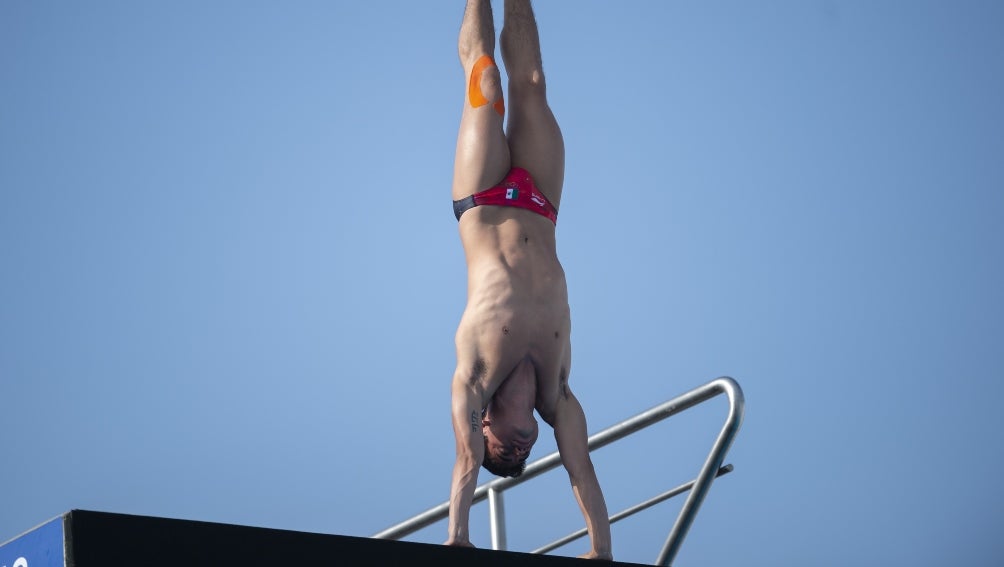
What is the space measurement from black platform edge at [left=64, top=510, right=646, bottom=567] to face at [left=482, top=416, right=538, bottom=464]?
118 centimetres

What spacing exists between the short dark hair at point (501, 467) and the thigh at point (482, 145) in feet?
3.50

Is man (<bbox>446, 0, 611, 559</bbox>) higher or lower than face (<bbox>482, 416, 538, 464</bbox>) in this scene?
higher

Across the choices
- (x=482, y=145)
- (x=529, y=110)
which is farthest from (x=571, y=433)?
(x=529, y=110)

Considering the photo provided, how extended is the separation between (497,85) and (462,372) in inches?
49.5

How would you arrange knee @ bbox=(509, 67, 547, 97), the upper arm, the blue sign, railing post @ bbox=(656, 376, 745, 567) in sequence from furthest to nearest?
knee @ bbox=(509, 67, 547, 97), the upper arm, railing post @ bbox=(656, 376, 745, 567), the blue sign

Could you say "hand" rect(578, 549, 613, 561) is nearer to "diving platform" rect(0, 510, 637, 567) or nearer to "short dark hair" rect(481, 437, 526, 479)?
"short dark hair" rect(481, 437, 526, 479)

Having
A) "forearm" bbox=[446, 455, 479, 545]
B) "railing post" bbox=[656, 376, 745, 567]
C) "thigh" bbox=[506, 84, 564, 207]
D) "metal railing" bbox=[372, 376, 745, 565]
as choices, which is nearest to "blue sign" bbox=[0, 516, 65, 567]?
"forearm" bbox=[446, 455, 479, 545]

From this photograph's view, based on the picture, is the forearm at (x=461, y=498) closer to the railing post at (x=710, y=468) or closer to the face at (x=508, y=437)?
the face at (x=508, y=437)

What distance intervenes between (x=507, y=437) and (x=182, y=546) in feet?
6.41

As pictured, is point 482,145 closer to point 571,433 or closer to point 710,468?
point 571,433

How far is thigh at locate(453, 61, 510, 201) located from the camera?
217 inches

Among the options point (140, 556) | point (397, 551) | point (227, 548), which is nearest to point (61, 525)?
point (140, 556)

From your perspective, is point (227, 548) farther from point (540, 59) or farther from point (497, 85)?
point (540, 59)

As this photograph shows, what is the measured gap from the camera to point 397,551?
4.00m
